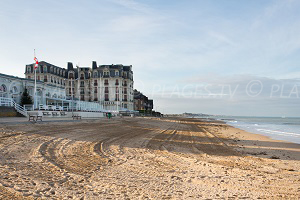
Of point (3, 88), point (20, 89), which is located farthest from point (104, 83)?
point (3, 88)

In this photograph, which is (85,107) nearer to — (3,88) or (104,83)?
(3,88)

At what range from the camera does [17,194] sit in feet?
12.5

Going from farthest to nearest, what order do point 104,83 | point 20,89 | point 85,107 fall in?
1. point 104,83
2. point 85,107
3. point 20,89

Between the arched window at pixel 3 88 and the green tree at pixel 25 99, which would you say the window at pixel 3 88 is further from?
the green tree at pixel 25 99

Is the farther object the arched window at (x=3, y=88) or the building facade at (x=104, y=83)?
the building facade at (x=104, y=83)

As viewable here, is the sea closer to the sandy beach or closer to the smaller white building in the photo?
the sandy beach

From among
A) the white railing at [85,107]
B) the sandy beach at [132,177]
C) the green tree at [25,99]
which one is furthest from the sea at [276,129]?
the green tree at [25,99]

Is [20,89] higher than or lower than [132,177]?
higher

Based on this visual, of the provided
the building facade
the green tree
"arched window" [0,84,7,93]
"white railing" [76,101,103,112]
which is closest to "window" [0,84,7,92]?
"arched window" [0,84,7,93]

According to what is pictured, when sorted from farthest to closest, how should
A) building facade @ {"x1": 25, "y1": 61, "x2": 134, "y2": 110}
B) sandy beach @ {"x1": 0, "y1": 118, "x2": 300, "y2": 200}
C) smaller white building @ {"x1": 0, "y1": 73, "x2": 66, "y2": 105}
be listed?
building facade @ {"x1": 25, "y1": 61, "x2": 134, "y2": 110}
smaller white building @ {"x1": 0, "y1": 73, "x2": 66, "y2": 105}
sandy beach @ {"x1": 0, "y1": 118, "x2": 300, "y2": 200}

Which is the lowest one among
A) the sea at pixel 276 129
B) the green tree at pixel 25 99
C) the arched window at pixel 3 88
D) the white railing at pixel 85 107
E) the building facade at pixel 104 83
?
the sea at pixel 276 129

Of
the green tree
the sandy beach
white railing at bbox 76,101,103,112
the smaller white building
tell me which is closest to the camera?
the sandy beach

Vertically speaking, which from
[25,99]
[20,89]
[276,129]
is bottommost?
[276,129]

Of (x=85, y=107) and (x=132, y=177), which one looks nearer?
(x=132, y=177)
